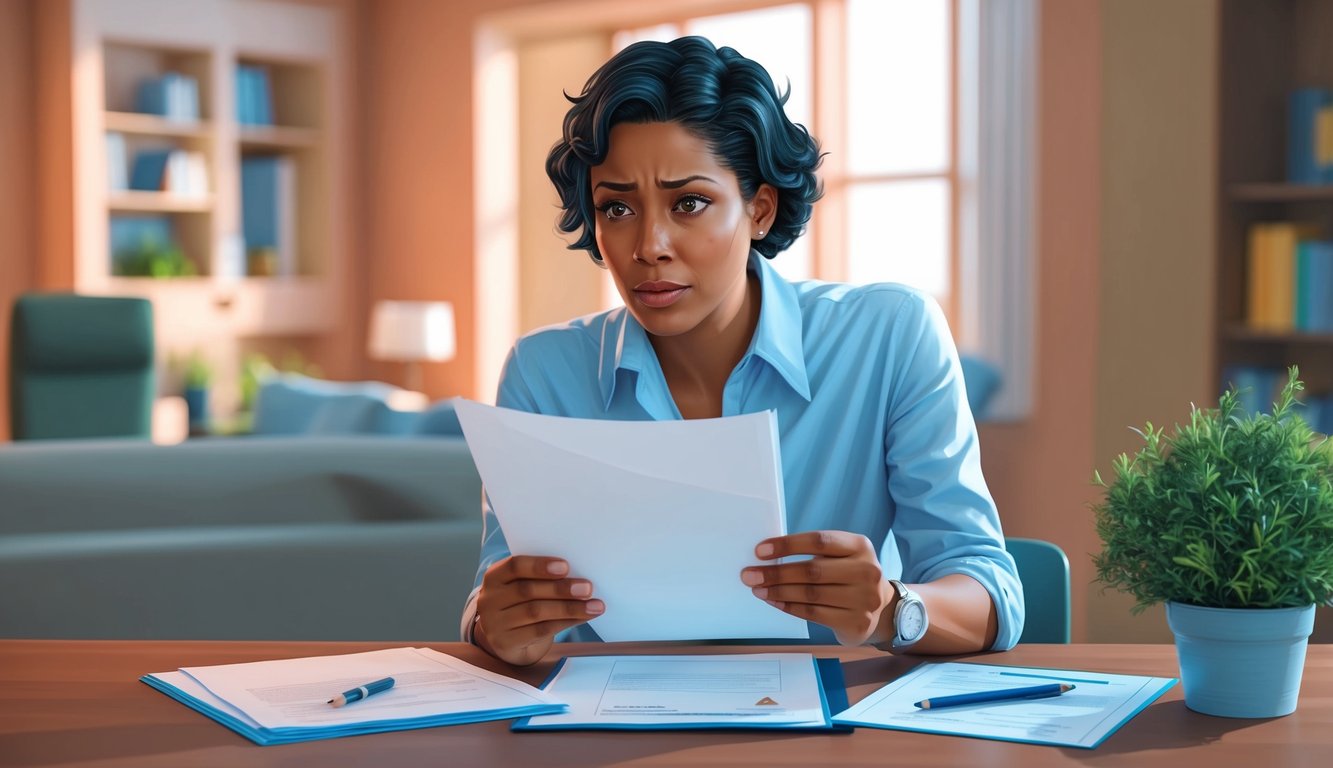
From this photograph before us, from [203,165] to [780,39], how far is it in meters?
2.82

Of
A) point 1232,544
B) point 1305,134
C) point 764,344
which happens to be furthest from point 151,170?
point 1232,544

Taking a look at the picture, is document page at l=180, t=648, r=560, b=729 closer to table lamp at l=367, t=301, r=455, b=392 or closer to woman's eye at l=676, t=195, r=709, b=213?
woman's eye at l=676, t=195, r=709, b=213

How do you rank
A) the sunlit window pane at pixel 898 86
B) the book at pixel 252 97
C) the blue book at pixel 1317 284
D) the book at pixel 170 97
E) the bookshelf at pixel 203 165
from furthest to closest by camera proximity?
the book at pixel 252 97
the book at pixel 170 97
the bookshelf at pixel 203 165
the sunlit window pane at pixel 898 86
the blue book at pixel 1317 284

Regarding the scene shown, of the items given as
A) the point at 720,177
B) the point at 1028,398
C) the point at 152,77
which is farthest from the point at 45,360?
the point at 720,177

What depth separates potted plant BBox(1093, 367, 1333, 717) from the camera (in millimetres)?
994

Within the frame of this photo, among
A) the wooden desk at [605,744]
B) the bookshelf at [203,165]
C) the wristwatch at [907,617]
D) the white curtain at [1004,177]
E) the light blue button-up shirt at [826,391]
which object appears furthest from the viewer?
the bookshelf at [203,165]

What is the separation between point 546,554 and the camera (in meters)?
1.15

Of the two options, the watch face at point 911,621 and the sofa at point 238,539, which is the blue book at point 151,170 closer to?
the sofa at point 238,539

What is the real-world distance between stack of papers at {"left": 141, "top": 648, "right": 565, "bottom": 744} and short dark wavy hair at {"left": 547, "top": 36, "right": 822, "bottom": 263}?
1.94ft

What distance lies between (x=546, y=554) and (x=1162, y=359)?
3174 mm

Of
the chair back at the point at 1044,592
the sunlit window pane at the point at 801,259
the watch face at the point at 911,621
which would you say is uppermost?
the sunlit window pane at the point at 801,259

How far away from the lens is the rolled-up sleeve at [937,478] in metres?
1.39

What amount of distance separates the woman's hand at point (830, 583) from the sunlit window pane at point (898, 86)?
13.8 feet

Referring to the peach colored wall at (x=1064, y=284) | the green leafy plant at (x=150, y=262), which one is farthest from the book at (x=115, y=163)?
the peach colored wall at (x=1064, y=284)
